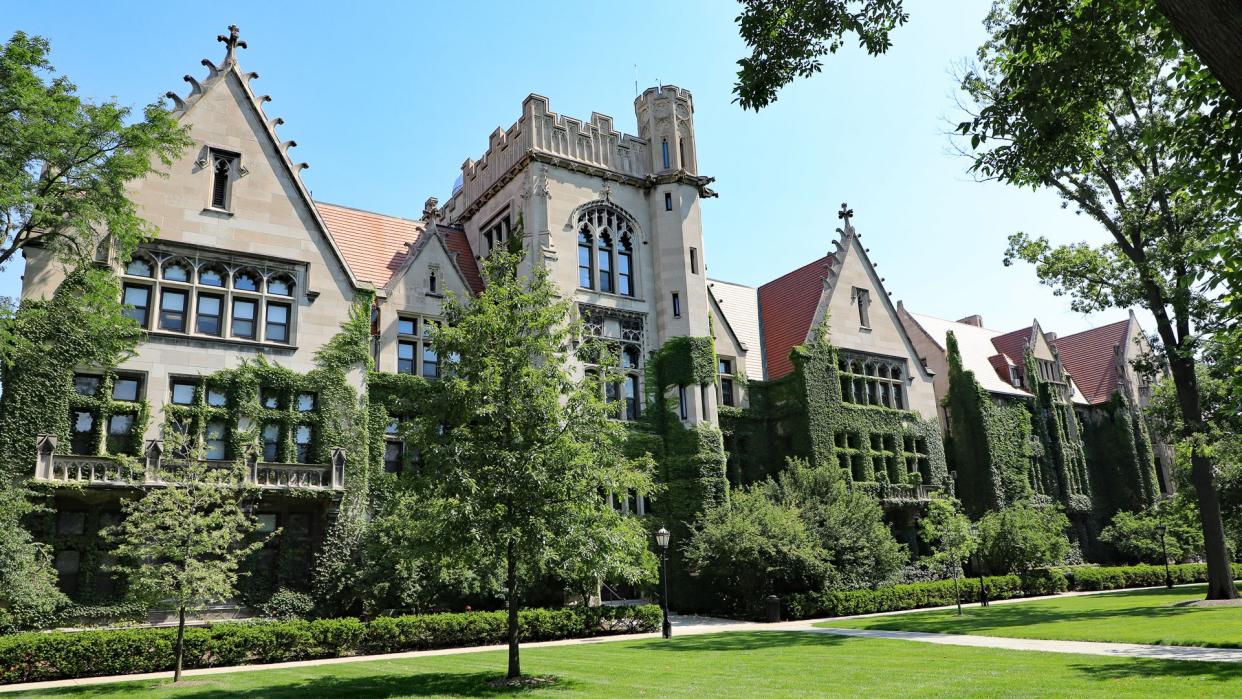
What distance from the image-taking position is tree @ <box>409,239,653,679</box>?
1722 centimetres

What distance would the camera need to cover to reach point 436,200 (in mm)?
45938

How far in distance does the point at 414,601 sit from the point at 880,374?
2887 cm

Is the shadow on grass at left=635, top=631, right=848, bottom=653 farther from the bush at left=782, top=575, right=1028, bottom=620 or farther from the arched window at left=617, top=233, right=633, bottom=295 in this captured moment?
the arched window at left=617, top=233, right=633, bottom=295

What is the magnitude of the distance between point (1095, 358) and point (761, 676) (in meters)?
56.0

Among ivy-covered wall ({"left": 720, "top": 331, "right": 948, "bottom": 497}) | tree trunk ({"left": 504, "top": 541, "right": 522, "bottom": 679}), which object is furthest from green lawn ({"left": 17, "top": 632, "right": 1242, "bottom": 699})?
ivy-covered wall ({"left": 720, "top": 331, "right": 948, "bottom": 497})

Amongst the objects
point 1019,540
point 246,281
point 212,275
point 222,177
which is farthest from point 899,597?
point 222,177

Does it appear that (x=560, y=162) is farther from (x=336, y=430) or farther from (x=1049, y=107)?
(x=1049, y=107)

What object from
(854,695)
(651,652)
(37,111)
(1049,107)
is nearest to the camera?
(1049,107)

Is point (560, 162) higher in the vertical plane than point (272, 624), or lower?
higher

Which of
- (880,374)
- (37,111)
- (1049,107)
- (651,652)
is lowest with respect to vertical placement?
(651,652)

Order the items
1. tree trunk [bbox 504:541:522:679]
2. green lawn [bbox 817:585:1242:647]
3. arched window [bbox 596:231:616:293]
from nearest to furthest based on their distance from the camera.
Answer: tree trunk [bbox 504:541:522:679] < green lawn [bbox 817:585:1242:647] < arched window [bbox 596:231:616:293]

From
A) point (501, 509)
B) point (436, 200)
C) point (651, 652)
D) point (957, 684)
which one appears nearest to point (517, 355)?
point (501, 509)

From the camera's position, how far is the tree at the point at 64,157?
23062 mm

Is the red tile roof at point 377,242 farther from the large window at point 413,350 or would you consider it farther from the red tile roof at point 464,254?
the large window at point 413,350
